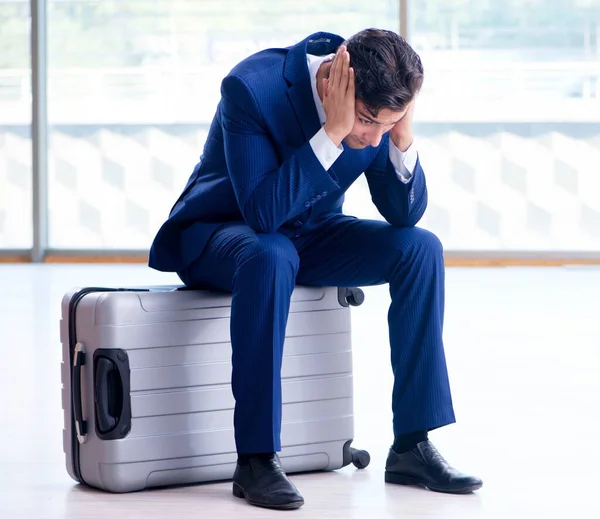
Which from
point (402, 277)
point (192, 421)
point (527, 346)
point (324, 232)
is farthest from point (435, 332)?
point (527, 346)

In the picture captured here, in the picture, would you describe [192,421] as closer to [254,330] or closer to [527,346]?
[254,330]

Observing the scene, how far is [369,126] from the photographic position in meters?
1.75

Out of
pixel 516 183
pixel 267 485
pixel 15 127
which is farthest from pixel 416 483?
pixel 15 127

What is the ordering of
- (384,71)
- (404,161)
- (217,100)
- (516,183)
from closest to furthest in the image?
(384,71), (404,161), (516,183), (217,100)

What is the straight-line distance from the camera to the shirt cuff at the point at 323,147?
174 centimetres

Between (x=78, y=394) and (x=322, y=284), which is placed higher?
(x=322, y=284)

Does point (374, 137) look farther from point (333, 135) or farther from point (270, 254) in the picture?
point (270, 254)

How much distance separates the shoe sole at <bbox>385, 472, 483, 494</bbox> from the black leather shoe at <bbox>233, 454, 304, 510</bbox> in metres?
0.24

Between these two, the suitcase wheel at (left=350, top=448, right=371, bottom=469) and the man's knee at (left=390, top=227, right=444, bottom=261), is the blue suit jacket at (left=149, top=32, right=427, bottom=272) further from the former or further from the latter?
the suitcase wheel at (left=350, top=448, right=371, bottom=469)

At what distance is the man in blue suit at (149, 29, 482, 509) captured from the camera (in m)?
1.69

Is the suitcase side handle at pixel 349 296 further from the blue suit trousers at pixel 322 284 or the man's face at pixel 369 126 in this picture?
the man's face at pixel 369 126

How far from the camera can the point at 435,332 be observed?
1.84 m

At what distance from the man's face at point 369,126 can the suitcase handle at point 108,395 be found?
0.52 metres

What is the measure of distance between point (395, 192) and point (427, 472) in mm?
486
